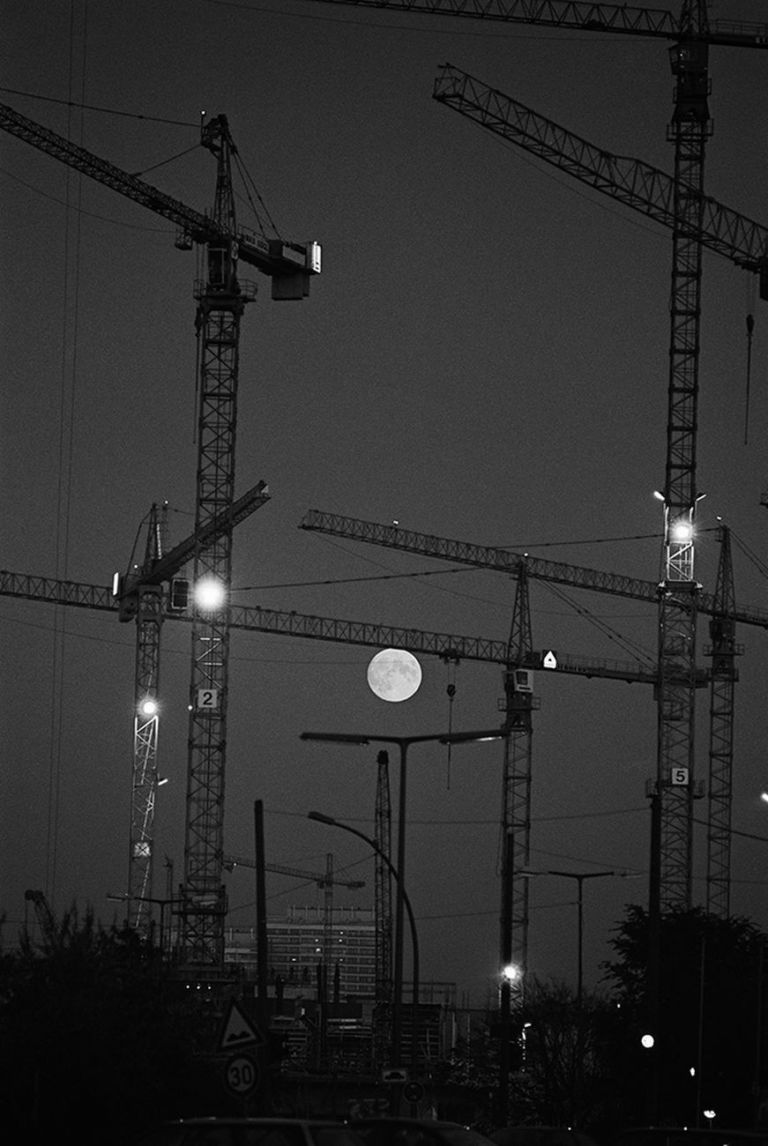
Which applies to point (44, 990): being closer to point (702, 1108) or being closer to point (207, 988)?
point (702, 1108)

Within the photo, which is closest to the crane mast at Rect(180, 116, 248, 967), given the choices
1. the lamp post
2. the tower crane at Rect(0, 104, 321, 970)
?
the tower crane at Rect(0, 104, 321, 970)

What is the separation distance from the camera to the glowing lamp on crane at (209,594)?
112 m

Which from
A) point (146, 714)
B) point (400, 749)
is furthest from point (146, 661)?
point (400, 749)

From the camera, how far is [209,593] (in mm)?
113375

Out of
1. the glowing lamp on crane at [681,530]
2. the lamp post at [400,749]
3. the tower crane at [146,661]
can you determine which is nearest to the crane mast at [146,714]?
the tower crane at [146,661]

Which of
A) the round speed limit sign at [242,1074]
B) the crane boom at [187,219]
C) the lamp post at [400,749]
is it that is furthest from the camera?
the crane boom at [187,219]

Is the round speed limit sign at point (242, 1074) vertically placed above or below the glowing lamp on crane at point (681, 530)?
below

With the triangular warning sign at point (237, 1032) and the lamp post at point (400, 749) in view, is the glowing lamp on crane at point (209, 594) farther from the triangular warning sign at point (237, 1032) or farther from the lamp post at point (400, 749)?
the triangular warning sign at point (237, 1032)

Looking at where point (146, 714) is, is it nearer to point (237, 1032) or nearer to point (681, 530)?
point (681, 530)

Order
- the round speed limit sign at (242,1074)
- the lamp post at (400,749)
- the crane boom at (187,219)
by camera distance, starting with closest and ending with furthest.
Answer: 1. the round speed limit sign at (242,1074)
2. the lamp post at (400,749)
3. the crane boom at (187,219)

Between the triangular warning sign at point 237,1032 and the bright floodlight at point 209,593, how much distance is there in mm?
85750

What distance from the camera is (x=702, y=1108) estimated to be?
7381cm

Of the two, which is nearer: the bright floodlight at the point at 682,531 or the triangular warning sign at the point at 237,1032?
the triangular warning sign at the point at 237,1032

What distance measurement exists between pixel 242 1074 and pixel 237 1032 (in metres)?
0.51
